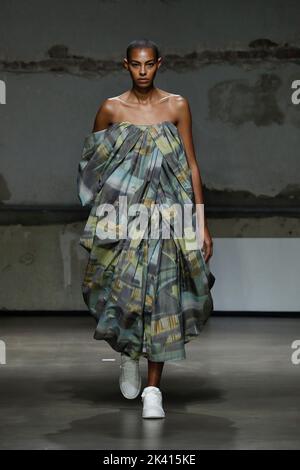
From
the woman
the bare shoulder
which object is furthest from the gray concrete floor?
the bare shoulder

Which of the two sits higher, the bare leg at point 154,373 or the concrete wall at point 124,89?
the concrete wall at point 124,89

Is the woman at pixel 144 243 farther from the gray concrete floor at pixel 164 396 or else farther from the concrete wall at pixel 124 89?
the concrete wall at pixel 124 89

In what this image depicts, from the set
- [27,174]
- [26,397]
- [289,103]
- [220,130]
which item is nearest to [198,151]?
[220,130]

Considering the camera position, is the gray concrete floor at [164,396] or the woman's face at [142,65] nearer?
the gray concrete floor at [164,396]

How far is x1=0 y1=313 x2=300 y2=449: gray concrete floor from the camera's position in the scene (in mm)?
4234

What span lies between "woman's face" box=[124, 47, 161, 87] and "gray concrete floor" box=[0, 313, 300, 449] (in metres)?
1.37

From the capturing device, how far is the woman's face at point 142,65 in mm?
4945

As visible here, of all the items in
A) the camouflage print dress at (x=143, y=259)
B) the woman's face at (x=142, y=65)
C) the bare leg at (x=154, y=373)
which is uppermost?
the woman's face at (x=142, y=65)

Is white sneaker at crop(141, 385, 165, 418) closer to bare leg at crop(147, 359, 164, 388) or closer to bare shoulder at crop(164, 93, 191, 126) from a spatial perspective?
bare leg at crop(147, 359, 164, 388)

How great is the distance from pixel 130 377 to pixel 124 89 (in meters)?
4.48

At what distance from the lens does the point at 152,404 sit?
4.70 metres

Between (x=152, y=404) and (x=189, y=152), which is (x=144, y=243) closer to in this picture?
(x=189, y=152)

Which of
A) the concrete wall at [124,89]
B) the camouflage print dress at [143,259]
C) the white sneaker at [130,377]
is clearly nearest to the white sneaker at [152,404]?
the camouflage print dress at [143,259]

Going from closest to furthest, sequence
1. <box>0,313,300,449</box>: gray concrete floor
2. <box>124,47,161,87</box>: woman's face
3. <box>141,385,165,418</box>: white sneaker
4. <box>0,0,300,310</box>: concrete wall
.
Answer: <box>0,313,300,449</box>: gray concrete floor → <box>141,385,165,418</box>: white sneaker → <box>124,47,161,87</box>: woman's face → <box>0,0,300,310</box>: concrete wall
